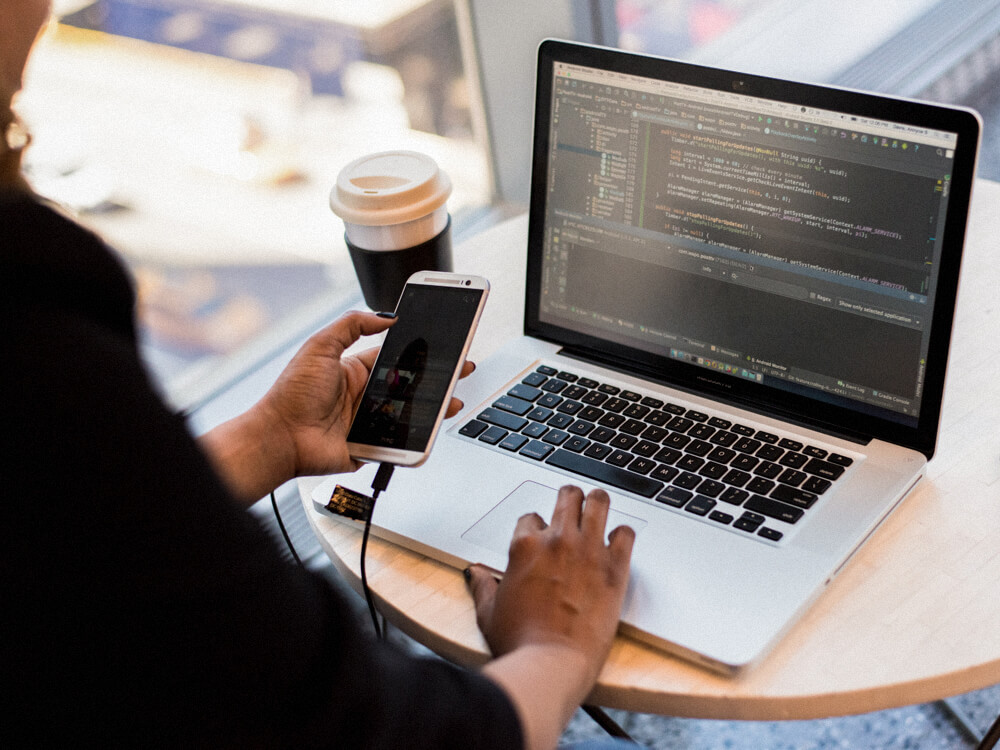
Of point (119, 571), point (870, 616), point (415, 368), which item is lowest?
point (870, 616)

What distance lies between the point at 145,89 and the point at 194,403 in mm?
553

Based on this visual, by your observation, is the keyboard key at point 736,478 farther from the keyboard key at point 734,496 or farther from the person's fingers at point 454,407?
the person's fingers at point 454,407

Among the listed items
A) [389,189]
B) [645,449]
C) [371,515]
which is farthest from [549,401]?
[389,189]

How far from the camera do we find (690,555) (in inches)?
29.9

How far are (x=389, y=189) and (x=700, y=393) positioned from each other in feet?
1.43

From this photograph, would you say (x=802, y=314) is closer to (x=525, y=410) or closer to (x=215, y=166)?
(x=525, y=410)

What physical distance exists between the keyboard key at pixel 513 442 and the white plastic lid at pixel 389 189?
0.32 metres

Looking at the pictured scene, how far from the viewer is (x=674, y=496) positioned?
82 centimetres

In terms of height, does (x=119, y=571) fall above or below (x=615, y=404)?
above


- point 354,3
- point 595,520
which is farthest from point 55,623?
point 354,3

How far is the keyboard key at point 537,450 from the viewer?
2.93ft

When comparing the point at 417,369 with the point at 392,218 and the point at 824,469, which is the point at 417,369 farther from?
the point at 824,469

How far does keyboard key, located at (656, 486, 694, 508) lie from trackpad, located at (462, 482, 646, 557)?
31mm

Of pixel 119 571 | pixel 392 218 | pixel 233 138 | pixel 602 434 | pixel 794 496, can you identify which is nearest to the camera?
pixel 119 571
